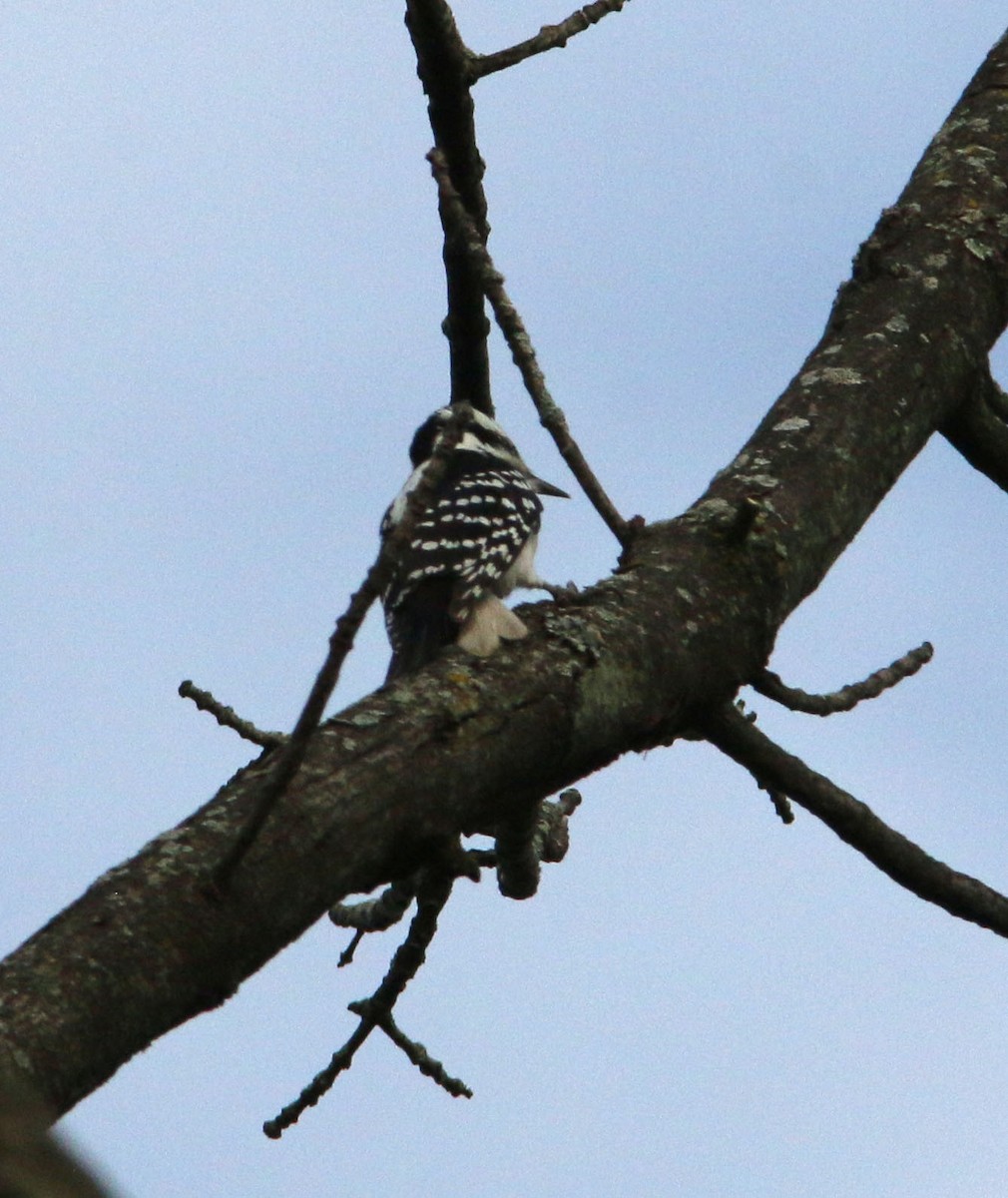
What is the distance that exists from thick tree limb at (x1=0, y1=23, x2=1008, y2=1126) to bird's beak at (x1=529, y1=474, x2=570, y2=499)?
2.43 m

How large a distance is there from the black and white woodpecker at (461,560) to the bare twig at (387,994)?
27.6 inches

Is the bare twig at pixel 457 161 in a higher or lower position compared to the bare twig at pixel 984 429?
lower

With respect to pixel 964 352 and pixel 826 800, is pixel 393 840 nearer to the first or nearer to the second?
pixel 826 800

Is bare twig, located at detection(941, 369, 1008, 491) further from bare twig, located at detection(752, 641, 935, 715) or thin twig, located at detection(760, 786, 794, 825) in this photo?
thin twig, located at detection(760, 786, 794, 825)

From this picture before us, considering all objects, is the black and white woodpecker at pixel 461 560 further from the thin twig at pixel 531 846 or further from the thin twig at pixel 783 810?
the thin twig at pixel 783 810

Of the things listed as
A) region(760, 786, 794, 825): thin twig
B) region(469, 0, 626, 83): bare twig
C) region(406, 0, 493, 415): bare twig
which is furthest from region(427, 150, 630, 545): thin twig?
region(760, 786, 794, 825): thin twig

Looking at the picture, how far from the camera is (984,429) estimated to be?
3799mm

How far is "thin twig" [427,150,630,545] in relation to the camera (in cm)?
277

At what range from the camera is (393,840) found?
2.20 metres

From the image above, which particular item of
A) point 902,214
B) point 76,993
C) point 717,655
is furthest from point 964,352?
point 76,993

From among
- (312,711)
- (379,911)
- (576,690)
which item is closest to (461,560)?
(379,911)

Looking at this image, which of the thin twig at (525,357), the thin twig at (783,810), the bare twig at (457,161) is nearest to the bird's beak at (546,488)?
the bare twig at (457,161)

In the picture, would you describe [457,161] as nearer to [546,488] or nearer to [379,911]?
[379,911]

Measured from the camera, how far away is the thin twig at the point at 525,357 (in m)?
2.77
